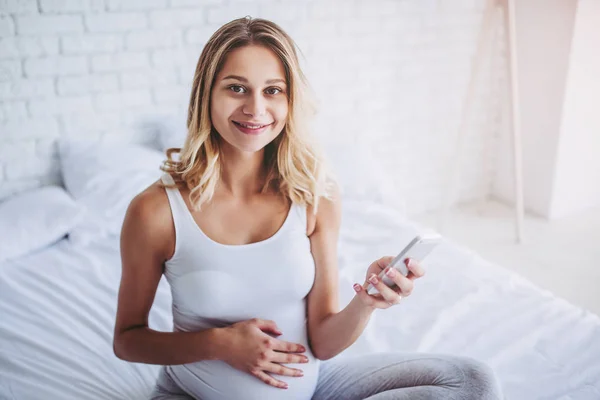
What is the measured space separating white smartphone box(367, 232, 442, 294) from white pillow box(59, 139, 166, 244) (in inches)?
47.8

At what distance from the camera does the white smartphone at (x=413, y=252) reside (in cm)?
102

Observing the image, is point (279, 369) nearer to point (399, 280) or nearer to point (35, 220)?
point (399, 280)

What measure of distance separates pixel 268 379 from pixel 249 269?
0.66 ft

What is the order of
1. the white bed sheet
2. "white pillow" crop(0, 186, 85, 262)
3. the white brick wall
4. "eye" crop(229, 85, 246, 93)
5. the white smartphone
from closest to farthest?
the white smartphone → "eye" crop(229, 85, 246, 93) → the white bed sheet → "white pillow" crop(0, 186, 85, 262) → the white brick wall

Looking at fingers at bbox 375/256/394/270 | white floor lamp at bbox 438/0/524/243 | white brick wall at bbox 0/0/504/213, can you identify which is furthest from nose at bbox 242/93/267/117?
white floor lamp at bbox 438/0/524/243

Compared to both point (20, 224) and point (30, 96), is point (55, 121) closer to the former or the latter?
point (30, 96)

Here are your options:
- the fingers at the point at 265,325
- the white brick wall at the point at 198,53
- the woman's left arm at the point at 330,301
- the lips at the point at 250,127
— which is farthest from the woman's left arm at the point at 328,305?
the white brick wall at the point at 198,53

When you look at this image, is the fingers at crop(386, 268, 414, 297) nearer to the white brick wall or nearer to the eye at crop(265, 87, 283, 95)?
the eye at crop(265, 87, 283, 95)

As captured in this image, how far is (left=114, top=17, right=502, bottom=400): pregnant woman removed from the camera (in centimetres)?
111

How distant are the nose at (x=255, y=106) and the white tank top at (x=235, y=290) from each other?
20 cm

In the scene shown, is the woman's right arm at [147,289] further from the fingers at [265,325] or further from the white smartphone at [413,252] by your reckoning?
the white smartphone at [413,252]

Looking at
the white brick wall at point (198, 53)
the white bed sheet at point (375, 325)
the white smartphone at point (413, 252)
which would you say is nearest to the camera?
the white smartphone at point (413, 252)

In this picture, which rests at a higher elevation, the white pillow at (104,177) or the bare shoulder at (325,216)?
the bare shoulder at (325,216)

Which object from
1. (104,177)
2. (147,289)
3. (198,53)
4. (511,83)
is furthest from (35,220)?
(511,83)
